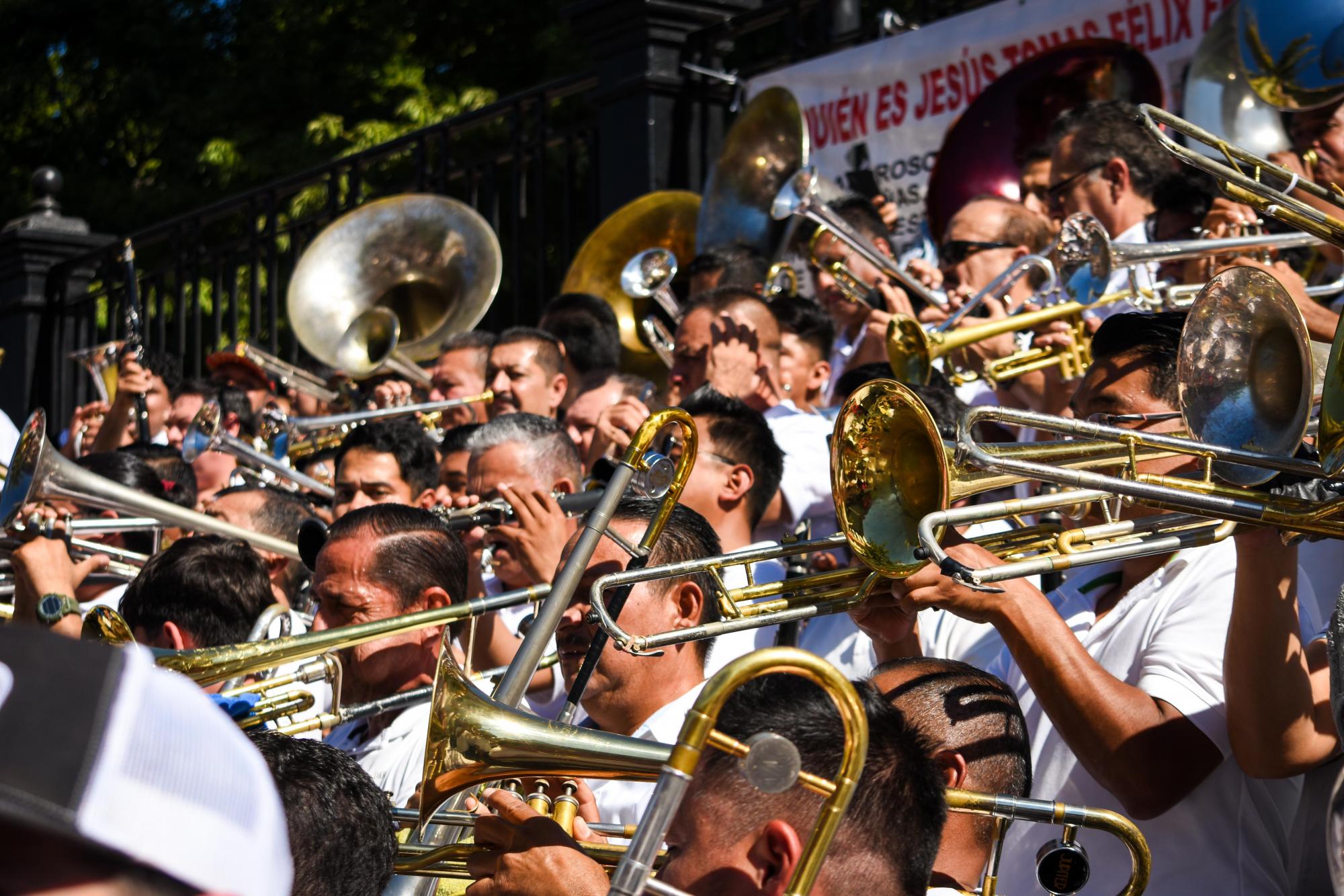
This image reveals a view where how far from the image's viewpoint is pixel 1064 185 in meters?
5.36

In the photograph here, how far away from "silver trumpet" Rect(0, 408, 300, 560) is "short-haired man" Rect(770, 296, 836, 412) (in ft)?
6.20

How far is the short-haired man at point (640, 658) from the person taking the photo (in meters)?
3.46

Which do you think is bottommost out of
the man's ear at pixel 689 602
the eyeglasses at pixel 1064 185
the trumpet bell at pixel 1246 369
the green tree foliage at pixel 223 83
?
the man's ear at pixel 689 602

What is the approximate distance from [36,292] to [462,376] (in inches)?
287

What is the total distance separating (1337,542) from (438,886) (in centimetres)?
213

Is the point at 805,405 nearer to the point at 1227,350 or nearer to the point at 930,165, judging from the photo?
the point at 930,165

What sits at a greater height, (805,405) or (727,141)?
(727,141)

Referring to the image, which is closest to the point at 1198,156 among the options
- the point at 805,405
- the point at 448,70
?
the point at 805,405

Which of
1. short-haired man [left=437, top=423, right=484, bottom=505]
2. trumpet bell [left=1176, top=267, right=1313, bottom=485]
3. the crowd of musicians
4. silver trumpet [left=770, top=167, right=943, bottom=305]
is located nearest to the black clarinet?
the crowd of musicians

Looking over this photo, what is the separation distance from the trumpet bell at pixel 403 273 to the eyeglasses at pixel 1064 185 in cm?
332

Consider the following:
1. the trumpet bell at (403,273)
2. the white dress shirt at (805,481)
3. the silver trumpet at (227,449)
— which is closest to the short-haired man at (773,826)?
the white dress shirt at (805,481)

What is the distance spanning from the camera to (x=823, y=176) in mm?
7246

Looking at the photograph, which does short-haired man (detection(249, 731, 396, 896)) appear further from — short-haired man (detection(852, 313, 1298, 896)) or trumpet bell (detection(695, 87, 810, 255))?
trumpet bell (detection(695, 87, 810, 255))

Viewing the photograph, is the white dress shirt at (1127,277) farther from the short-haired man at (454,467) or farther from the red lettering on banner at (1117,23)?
the short-haired man at (454,467)
